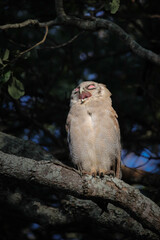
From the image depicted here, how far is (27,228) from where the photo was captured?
5.64 metres

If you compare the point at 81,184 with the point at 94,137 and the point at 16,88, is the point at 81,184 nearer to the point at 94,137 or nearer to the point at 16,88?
the point at 94,137

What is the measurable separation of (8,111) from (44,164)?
110 inches

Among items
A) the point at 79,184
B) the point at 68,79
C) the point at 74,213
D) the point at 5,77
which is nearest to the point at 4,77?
the point at 5,77

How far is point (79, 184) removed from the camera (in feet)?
10.3

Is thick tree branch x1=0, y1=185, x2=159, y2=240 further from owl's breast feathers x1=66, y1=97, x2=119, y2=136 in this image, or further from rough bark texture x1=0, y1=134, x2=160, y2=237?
owl's breast feathers x1=66, y1=97, x2=119, y2=136

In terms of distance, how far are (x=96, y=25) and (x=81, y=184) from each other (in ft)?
7.23

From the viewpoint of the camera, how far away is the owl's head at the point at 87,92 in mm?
4550

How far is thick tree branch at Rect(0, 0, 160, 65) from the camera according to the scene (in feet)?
13.1

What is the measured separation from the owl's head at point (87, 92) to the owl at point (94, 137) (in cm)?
2

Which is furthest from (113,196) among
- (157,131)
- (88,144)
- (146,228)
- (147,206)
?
(157,131)

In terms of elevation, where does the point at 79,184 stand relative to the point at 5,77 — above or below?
below

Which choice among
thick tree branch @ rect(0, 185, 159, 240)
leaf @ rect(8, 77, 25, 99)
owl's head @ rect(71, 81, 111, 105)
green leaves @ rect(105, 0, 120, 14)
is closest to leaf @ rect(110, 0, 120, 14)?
green leaves @ rect(105, 0, 120, 14)

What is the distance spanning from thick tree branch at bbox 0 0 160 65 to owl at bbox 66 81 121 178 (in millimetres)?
916

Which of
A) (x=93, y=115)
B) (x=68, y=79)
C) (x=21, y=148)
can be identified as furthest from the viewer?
(x=68, y=79)
